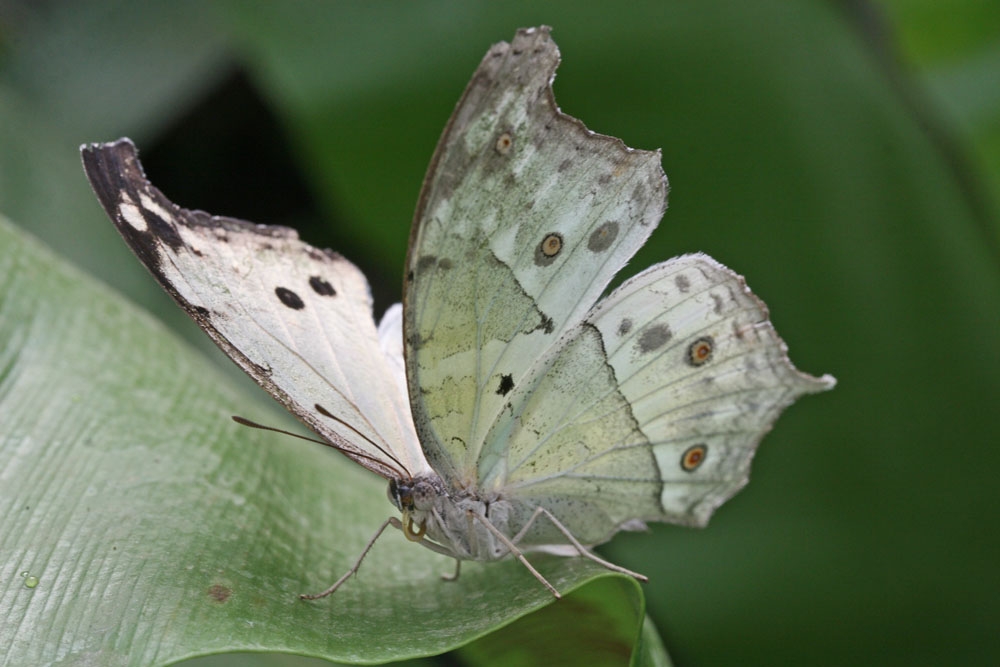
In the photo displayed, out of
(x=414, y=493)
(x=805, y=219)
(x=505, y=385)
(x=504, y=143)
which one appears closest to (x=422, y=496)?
(x=414, y=493)

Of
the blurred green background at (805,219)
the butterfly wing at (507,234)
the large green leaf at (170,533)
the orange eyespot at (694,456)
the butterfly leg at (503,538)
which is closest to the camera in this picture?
the large green leaf at (170,533)

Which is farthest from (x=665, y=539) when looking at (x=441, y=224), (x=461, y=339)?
(x=441, y=224)

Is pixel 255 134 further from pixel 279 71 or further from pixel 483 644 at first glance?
pixel 483 644

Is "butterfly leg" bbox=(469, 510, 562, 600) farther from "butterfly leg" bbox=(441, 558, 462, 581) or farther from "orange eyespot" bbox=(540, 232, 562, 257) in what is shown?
"orange eyespot" bbox=(540, 232, 562, 257)

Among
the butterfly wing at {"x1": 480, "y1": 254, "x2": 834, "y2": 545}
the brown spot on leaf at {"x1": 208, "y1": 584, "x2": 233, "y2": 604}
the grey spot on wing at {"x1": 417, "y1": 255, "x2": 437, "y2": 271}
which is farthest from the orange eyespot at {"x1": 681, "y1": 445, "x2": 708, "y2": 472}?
the brown spot on leaf at {"x1": 208, "y1": 584, "x2": 233, "y2": 604}

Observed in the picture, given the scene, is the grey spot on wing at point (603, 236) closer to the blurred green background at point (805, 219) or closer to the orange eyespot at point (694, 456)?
the orange eyespot at point (694, 456)

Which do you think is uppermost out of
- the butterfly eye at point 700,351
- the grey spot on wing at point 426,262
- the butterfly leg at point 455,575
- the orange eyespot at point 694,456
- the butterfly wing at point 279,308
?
the butterfly eye at point 700,351

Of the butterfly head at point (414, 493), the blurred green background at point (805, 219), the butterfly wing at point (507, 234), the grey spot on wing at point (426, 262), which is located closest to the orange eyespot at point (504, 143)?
the butterfly wing at point (507, 234)
